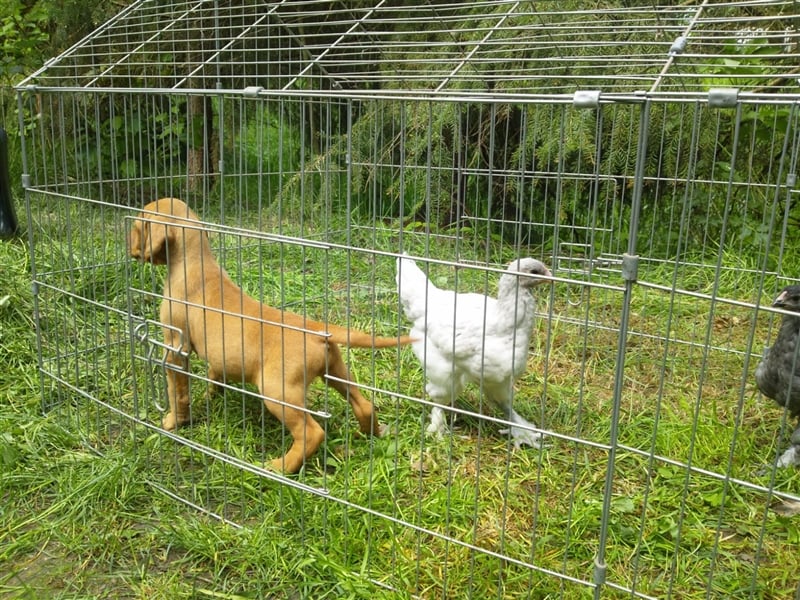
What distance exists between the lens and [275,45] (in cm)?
564

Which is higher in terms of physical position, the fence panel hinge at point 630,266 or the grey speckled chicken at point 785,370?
the fence panel hinge at point 630,266

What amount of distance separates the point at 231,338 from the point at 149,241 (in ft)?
1.72

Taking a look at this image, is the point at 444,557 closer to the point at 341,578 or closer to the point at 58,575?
the point at 341,578

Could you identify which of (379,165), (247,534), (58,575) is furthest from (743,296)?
(58,575)

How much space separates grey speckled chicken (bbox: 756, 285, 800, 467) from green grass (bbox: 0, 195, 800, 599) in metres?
0.14

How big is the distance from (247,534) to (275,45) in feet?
13.5

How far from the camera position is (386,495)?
282 centimetres

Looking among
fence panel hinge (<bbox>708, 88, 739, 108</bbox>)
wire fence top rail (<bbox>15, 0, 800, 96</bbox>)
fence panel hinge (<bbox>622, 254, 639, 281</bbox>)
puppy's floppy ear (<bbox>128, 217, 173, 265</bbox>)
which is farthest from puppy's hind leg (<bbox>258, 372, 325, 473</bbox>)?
fence panel hinge (<bbox>708, 88, 739, 108</bbox>)

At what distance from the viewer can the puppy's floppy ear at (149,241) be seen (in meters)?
3.05

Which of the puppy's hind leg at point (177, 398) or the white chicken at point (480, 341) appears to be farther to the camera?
the puppy's hind leg at point (177, 398)

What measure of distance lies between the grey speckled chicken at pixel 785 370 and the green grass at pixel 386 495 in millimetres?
136

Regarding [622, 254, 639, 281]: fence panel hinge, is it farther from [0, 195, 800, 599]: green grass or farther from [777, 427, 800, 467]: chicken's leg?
[777, 427, 800, 467]: chicken's leg

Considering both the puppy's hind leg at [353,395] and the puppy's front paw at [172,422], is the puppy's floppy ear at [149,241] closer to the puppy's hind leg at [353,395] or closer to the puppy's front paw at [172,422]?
the puppy's front paw at [172,422]

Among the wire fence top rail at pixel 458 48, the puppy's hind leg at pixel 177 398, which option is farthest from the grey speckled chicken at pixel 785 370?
the puppy's hind leg at pixel 177 398
